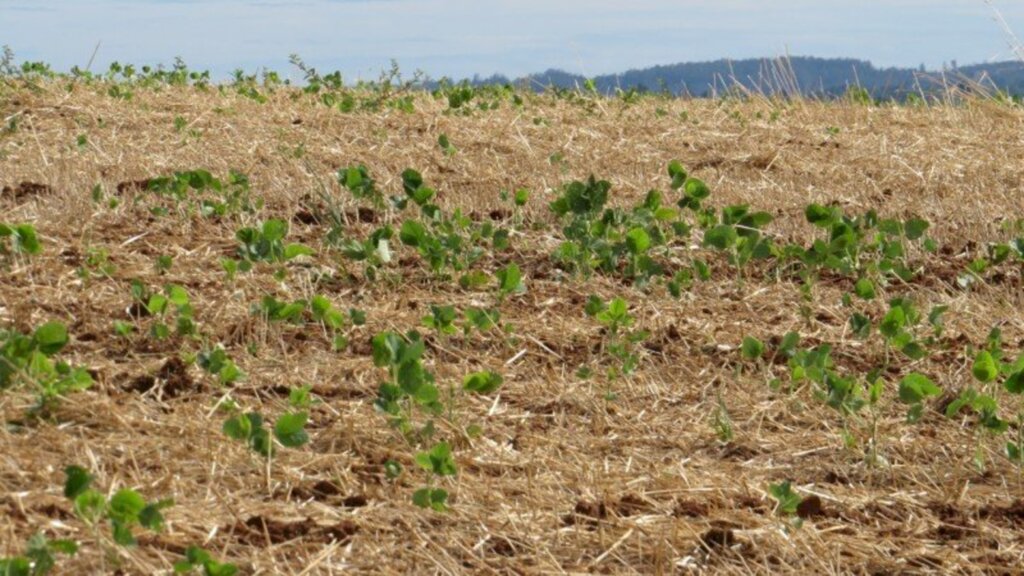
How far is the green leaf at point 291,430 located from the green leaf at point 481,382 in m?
0.53

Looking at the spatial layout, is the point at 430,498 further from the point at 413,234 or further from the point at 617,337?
the point at 413,234

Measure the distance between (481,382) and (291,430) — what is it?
60 centimetres

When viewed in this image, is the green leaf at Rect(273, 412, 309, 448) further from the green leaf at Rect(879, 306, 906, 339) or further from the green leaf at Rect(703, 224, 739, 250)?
the green leaf at Rect(703, 224, 739, 250)

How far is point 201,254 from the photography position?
5203 millimetres

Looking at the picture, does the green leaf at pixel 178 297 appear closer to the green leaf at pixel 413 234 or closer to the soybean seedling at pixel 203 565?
the green leaf at pixel 413 234

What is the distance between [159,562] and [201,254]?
2702 millimetres

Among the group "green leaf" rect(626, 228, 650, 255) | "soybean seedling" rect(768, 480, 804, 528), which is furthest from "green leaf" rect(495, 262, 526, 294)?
"soybean seedling" rect(768, 480, 804, 528)

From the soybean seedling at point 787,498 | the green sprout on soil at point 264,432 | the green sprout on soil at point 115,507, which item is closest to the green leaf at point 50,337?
the green sprout on soil at point 264,432

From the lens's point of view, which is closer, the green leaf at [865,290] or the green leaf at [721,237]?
the green leaf at [865,290]

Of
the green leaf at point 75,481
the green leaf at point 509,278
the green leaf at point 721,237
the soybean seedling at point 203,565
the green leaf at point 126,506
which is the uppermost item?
the green leaf at point 721,237

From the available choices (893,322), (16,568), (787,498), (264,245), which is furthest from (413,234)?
(16,568)

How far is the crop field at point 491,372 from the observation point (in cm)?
290

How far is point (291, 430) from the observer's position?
3.08 metres

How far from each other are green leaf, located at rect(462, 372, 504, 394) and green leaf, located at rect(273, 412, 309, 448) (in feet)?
1.74
